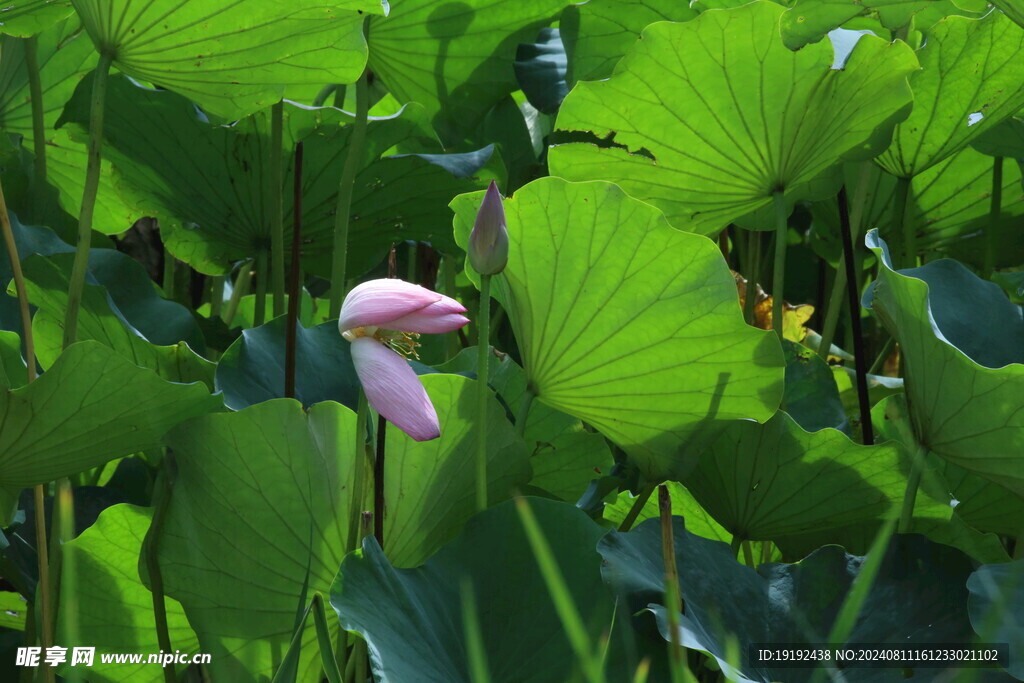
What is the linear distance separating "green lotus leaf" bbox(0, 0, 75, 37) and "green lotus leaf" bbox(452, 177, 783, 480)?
419mm

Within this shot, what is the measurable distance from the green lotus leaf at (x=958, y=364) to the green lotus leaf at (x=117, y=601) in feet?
1.87

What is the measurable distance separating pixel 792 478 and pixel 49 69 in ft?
3.15

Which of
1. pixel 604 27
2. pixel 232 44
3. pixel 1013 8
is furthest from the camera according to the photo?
pixel 604 27

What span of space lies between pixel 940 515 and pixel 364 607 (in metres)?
0.45

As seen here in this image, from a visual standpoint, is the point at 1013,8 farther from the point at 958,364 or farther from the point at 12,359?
the point at 12,359

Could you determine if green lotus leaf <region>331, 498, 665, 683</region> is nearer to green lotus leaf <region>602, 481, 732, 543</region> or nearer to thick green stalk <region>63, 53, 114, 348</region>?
green lotus leaf <region>602, 481, 732, 543</region>

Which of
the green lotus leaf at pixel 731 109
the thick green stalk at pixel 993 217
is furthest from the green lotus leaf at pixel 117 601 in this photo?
the thick green stalk at pixel 993 217

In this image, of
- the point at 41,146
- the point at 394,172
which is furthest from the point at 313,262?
the point at 41,146

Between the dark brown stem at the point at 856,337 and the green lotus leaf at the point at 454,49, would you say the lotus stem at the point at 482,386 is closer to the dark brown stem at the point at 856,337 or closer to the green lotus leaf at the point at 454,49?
the dark brown stem at the point at 856,337

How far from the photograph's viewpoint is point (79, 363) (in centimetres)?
65

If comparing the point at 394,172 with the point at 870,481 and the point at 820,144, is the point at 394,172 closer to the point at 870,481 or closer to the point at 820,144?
the point at 820,144

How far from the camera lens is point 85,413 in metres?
0.67

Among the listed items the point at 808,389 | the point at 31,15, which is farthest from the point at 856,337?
the point at 31,15

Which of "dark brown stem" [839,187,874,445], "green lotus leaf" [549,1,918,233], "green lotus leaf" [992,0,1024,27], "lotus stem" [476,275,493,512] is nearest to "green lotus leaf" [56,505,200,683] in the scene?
"lotus stem" [476,275,493,512]
